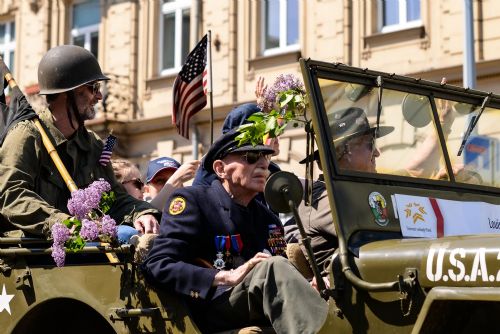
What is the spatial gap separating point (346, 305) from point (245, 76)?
17794mm

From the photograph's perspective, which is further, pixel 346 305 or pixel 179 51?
pixel 179 51

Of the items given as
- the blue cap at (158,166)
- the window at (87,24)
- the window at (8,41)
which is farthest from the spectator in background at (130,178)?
the window at (8,41)

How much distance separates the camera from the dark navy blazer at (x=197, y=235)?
4.85 meters

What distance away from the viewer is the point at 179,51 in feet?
77.6

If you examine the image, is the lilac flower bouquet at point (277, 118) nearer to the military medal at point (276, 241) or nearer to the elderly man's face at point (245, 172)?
the elderly man's face at point (245, 172)

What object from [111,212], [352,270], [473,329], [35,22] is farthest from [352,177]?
[35,22]

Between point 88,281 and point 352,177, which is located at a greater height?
point 352,177

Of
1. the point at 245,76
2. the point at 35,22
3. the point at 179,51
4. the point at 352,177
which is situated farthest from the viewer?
the point at 35,22

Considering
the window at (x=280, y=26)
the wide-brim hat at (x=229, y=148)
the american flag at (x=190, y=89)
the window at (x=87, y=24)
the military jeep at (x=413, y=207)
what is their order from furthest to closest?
the window at (x=87, y=24), the window at (x=280, y=26), the american flag at (x=190, y=89), the wide-brim hat at (x=229, y=148), the military jeep at (x=413, y=207)

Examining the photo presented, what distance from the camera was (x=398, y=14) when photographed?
1978cm

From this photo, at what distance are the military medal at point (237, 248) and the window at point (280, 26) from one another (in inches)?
640

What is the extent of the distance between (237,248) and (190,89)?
4435 mm

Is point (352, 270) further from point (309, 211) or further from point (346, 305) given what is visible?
point (309, 211)

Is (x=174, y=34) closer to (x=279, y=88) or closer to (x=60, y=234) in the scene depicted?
(x=279, y=88)
